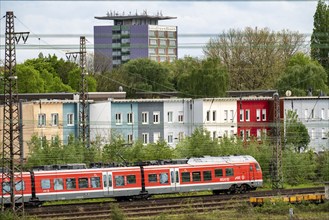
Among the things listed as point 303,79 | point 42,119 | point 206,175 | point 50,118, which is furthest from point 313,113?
point 206,175

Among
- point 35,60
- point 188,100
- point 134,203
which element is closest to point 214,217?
point 134,203

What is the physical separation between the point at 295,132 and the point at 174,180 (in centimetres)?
2331

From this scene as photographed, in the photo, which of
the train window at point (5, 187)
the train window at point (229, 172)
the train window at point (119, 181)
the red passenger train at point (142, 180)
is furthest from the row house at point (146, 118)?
the train window at point (5, 187)

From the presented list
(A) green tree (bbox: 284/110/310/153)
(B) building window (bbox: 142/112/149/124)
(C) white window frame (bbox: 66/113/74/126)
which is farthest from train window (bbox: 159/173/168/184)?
(B) building window (bbox: 142/112/149/124)

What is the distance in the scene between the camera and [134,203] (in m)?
51.2

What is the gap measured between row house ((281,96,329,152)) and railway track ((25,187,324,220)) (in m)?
31.0

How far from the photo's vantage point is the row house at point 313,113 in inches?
3332

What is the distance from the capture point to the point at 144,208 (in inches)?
1937

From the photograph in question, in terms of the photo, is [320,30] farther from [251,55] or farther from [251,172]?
[251,172]

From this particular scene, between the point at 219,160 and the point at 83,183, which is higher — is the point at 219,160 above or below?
above

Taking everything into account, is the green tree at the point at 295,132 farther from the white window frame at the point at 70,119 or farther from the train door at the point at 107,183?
the train door at the point at 107,183

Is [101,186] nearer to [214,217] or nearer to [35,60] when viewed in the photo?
[214,217]

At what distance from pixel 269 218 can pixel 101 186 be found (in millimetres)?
10746

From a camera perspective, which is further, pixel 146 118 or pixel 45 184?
pixel 146 118
